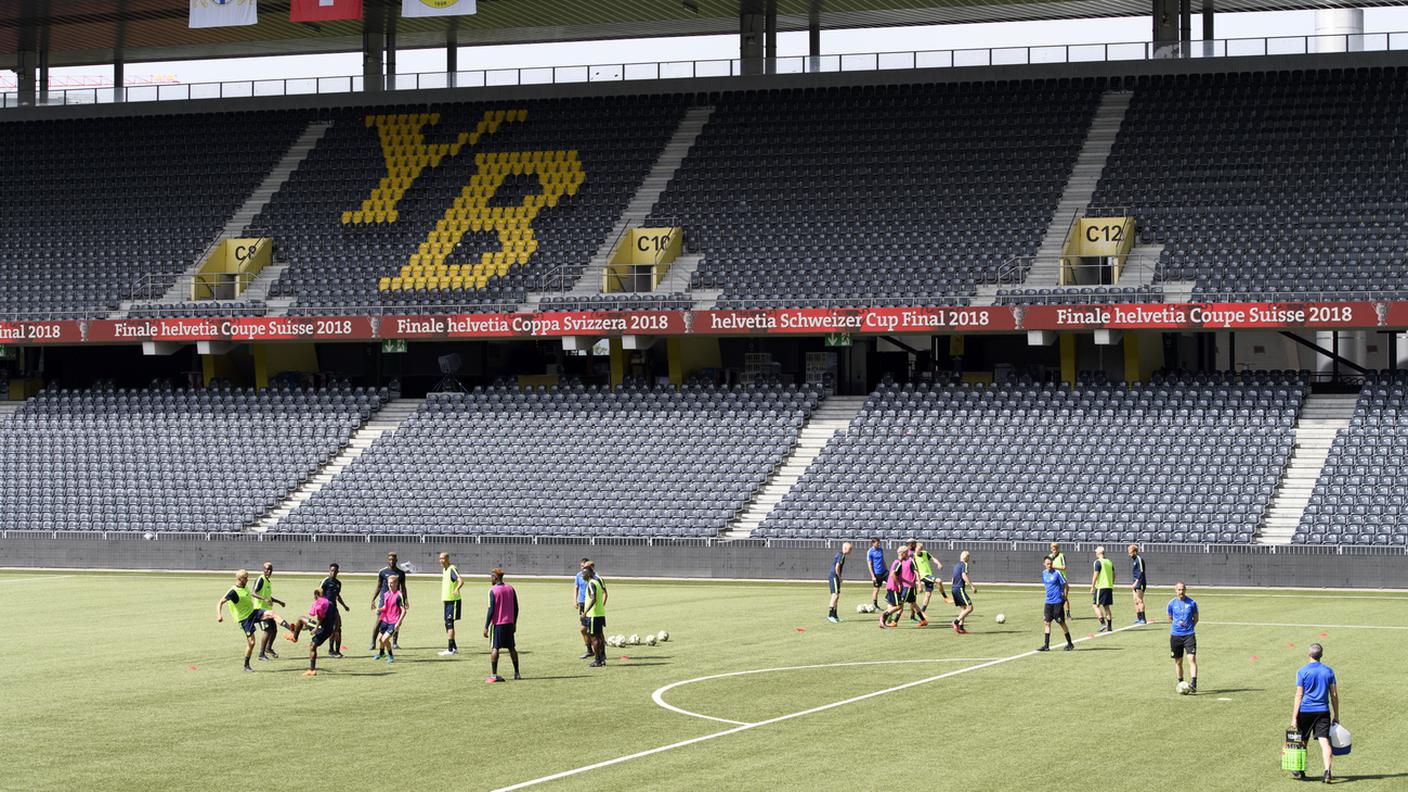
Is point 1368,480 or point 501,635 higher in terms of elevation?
point 1368,480

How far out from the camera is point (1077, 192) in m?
54.0

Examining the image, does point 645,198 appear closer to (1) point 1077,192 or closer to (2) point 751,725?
(1) point 1077,192

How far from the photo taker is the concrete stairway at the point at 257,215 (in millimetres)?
58188

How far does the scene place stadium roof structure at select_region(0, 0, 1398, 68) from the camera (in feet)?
194

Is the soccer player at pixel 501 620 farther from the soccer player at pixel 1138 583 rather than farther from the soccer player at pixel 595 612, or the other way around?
the soccer player at pixel 1138 583

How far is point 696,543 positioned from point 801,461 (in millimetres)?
6343

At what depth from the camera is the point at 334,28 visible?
62.4 m

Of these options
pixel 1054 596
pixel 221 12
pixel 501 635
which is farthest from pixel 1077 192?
pixel 501 635

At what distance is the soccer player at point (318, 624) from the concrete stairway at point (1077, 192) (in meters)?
28.0

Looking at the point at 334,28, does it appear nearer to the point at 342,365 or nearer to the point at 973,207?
the point at 342,365

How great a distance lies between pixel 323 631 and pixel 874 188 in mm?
32992

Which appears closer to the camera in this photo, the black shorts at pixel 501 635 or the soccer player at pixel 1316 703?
the soccer player at pixel 1316 703

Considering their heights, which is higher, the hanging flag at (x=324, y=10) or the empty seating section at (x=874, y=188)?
the hanging flag at (x=324, y=10)

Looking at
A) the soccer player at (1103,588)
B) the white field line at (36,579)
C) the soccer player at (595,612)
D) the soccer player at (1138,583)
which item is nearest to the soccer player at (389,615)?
the soccer player at (595,612)
